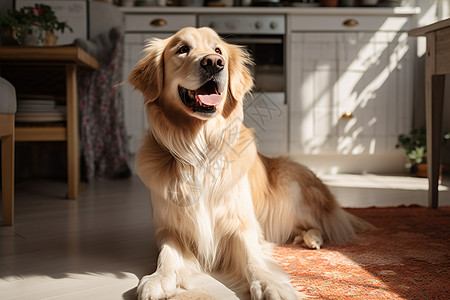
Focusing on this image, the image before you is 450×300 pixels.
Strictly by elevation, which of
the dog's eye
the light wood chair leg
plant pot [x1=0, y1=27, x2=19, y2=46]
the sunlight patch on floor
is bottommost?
the sunlight patch on floor

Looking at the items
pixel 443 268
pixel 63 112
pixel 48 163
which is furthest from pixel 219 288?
pixel 48 163

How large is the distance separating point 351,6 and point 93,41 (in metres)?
2.31

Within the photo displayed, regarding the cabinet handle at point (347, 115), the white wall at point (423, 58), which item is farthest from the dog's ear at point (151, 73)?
the white wall at point (423, 58)

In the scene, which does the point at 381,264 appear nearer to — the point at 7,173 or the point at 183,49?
the point at 183,49

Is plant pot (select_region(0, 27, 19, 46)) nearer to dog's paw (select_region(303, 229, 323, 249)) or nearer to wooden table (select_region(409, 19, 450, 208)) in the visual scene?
dog's paw (select_region(303, 229, 323, 249))

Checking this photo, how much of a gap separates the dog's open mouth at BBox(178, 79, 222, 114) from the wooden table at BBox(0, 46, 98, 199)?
1.43 meters

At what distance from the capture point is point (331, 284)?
52.7 inches

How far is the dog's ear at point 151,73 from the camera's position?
1.54 meters

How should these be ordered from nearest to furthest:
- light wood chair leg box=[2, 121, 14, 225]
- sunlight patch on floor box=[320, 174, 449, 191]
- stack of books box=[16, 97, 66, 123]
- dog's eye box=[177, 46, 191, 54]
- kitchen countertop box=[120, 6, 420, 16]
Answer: dog's eye box=[177, 46, 191, 54], light wood chair leg box=[2, 121, 14, 225], stack of books box=[16, 97, 66, 123], sunlight patch on floor box=[320, 174, 449, 191], kitchen countertop box=[120, 6, 420, 16]

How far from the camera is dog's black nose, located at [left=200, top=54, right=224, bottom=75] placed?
1.40 meters

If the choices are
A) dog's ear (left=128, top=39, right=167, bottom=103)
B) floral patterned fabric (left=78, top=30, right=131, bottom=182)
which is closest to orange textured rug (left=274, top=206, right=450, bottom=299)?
dog's ear (left=128, top=39, right=167, bottom=103)

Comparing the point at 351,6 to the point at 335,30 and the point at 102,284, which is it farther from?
the point at 102,284

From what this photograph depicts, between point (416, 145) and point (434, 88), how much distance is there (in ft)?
4.89

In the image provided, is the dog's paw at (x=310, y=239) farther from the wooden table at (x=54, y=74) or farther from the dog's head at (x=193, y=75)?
the wooden table at (x=54, y=74)
